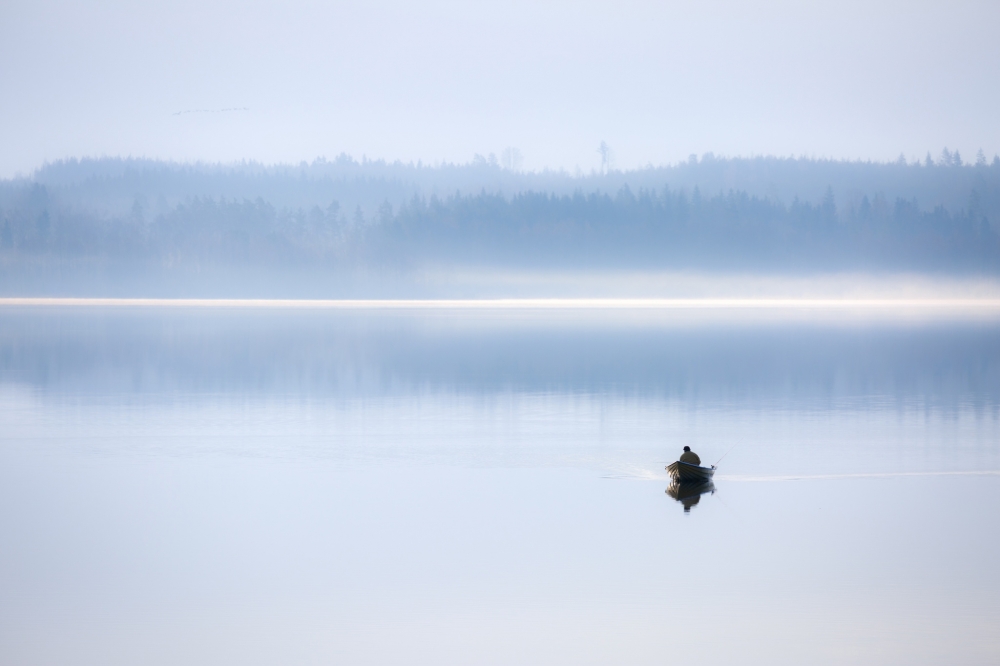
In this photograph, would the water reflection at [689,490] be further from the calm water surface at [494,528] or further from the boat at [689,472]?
the calm water surface at [494,528]

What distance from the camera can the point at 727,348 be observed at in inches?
2448

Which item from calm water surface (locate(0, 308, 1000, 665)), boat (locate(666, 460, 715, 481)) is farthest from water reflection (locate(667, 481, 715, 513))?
calm water surface (locate(0, 308, 1000, 665))

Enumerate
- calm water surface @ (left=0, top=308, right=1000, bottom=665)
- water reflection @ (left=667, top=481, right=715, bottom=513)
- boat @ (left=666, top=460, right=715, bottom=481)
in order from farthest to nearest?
boat @ (left=666, top=460, right=715, bottom=481)
water reflection @ (left=667, top=481, right=715, bottom=513)
calm water surface @ (left=0, top=308, right=1000, bottom=665)

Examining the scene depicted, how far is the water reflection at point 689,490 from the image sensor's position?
17.9 meters

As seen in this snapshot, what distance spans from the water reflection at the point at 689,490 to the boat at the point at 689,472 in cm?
7

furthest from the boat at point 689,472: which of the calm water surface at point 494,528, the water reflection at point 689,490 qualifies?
the calm water surface at point 494,528

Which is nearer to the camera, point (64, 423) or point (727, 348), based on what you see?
point (64, 423)

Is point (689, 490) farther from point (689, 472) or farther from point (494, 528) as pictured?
point (494, 528)

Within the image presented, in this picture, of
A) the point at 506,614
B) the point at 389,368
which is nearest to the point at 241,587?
the point at 506,614

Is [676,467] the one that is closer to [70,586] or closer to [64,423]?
[70,586]

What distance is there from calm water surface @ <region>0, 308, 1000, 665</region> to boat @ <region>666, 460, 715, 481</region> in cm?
48

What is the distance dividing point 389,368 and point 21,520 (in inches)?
1172

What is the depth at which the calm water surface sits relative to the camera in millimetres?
11391

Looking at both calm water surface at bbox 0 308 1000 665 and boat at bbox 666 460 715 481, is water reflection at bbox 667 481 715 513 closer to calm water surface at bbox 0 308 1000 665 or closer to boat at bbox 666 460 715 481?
boat at bbox 666 460 715 481
